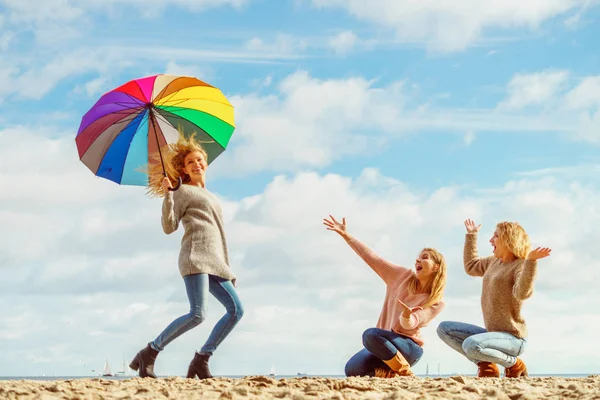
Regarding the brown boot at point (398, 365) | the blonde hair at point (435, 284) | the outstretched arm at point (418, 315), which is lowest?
the brown boot at point (398, 365)

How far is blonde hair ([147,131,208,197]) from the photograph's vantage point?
8586 mm

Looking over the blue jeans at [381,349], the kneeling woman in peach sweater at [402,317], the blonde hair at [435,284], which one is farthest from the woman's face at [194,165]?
the blonde hair at [435,284]

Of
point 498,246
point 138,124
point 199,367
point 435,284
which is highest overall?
point 138,124

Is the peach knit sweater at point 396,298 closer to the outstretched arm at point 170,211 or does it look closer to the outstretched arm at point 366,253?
the outstretched arm at point 366,253

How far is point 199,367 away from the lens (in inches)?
309

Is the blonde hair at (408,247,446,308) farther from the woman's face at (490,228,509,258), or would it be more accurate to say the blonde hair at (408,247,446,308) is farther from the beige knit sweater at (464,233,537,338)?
the woman's face at (490,228,509,258)

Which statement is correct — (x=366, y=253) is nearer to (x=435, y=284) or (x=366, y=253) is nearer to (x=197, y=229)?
(x=435, y=284)

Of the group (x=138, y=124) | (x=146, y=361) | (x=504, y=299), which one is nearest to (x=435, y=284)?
(x=504, y=299)

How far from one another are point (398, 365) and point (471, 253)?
5.90ft

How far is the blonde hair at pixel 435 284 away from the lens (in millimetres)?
8891

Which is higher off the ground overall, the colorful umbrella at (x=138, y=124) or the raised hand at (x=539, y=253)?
the colorful umbrella at (x=138, y=124)

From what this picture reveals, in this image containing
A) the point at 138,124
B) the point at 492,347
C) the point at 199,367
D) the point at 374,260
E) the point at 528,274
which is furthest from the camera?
the point at 374,260

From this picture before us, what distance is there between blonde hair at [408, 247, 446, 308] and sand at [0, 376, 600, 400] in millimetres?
1559

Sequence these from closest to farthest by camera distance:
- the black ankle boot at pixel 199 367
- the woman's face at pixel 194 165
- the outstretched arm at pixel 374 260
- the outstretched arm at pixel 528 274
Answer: the black ankle boot at pixel 199 367
the outstretched arm at pixel 528 274
the woman's face at pixel 194 165
the outstretched arm at pixel 374 260
